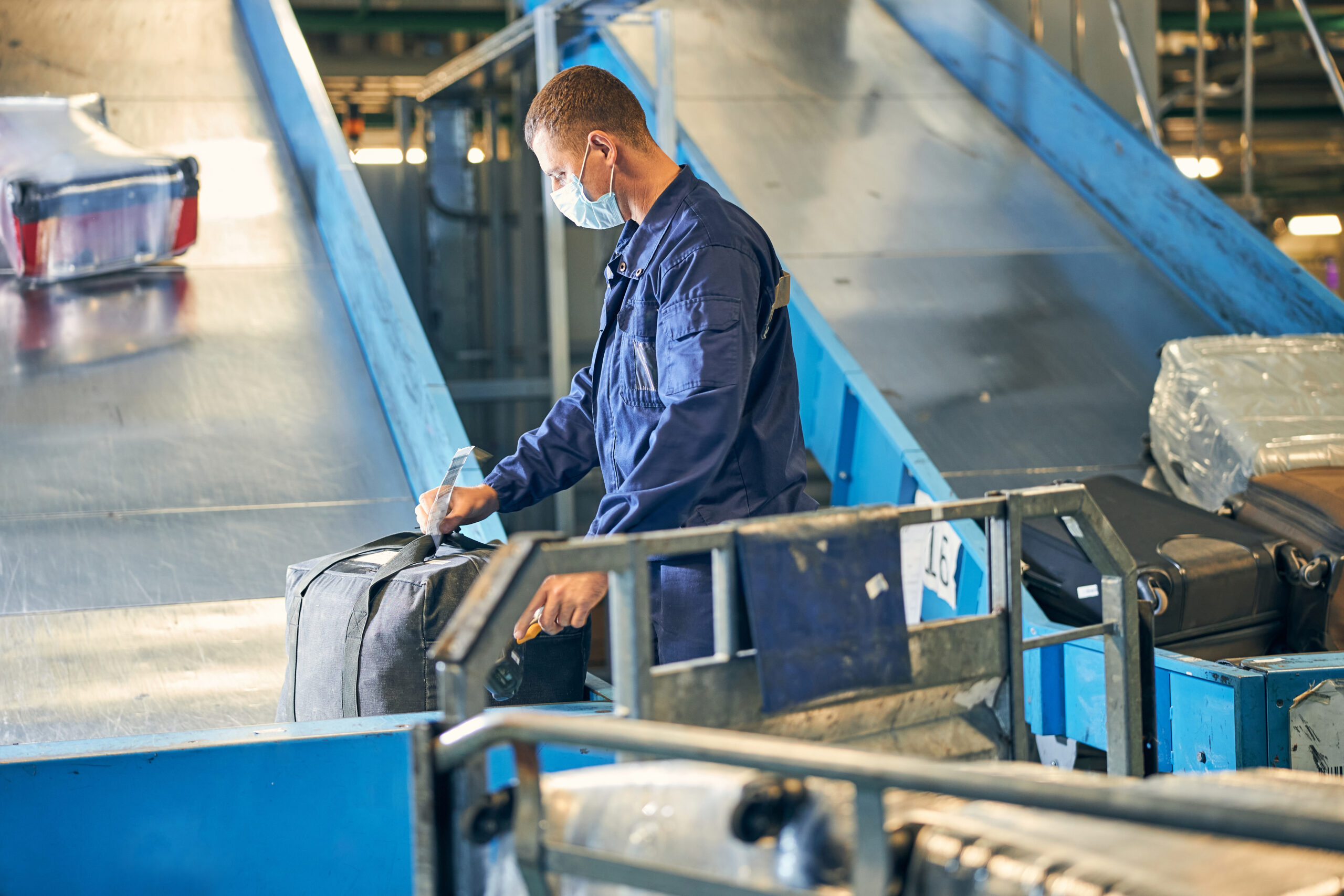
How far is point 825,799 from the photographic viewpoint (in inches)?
41.6

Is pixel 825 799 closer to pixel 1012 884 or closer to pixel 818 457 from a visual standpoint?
pixel 1012 884

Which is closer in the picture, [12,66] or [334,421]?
[334,421]

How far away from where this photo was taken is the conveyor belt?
2.84 meters

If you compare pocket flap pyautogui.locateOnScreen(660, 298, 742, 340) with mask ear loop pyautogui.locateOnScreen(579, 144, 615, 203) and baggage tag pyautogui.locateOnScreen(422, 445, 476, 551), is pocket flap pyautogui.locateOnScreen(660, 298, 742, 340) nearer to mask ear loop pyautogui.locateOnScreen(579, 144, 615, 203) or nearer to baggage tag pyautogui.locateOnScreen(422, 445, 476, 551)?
mask ear loop pyautogui.locateOnScreen(579, 144, 615, 203)

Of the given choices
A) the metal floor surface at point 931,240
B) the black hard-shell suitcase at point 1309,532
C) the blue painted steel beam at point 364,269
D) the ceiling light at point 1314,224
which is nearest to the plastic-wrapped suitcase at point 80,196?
the blue painted steel beam at point 364,269

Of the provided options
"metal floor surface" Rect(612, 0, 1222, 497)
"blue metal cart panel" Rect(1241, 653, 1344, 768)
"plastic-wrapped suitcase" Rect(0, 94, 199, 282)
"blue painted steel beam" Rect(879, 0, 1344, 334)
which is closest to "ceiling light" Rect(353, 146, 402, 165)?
"metal floor surface" Rect(612, 0, 1222, 497)

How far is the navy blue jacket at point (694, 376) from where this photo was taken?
5.74ft

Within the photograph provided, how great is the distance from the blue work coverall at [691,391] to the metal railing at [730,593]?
374mm

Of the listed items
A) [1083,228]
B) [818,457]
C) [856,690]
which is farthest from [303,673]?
[1083,228]

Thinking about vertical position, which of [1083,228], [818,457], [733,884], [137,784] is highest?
[1083,228]

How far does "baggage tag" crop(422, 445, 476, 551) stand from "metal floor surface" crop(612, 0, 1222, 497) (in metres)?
1.93

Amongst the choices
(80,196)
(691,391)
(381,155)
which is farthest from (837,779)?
(381,155)

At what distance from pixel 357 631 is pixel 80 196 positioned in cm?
296

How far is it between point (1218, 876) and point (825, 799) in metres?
0.33
